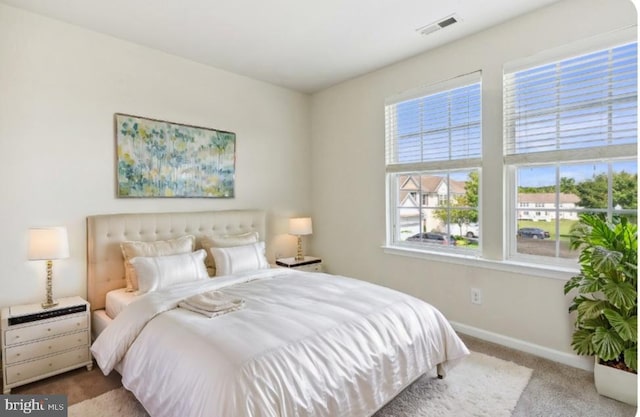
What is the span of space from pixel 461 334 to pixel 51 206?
3656mm

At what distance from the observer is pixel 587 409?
6.63ft

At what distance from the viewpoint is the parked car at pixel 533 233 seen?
9.00ft

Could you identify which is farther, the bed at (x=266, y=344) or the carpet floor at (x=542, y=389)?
the carpet floor at (x=542, y=389)

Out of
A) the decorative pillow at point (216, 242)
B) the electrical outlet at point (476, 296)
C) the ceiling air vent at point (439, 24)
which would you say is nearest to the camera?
the ceiling air vent at point (439, 24)

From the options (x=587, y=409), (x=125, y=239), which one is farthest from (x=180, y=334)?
(x=587, y=409)

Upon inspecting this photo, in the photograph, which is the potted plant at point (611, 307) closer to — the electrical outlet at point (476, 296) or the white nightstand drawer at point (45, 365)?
the electrical outlet at point (476, 296)

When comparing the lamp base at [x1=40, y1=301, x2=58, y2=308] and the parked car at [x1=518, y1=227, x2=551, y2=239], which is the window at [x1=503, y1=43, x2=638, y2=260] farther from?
the lamp base at [x1=40, y1=301, x2=58, y2=308]

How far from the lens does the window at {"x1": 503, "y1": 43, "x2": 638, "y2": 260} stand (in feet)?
7.67

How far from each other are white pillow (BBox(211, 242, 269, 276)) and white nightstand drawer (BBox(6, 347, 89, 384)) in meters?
1.14

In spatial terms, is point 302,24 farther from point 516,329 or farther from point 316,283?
point 516,329

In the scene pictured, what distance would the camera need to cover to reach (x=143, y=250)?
9.26ft

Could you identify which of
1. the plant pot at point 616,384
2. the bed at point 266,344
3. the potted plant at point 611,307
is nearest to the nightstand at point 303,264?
the bed at point 266,344

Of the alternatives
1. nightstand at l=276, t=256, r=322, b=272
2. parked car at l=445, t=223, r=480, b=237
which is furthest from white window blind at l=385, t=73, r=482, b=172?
nightstand at l=276, t=256, r=322, b=272

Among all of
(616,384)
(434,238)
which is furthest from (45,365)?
(616,384)
